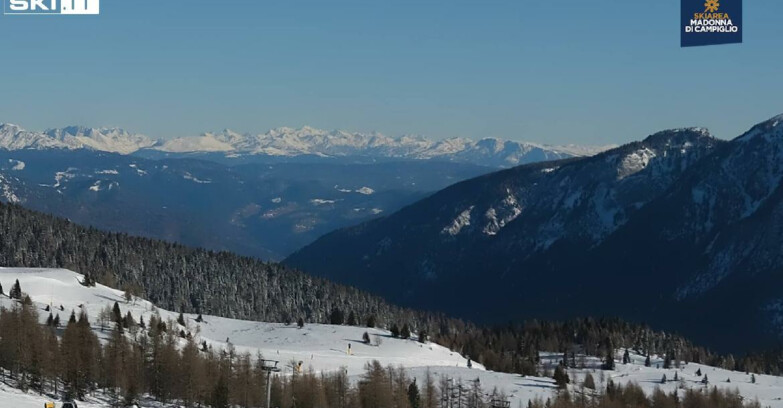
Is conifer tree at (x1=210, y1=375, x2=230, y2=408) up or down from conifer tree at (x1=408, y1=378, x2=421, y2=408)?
up

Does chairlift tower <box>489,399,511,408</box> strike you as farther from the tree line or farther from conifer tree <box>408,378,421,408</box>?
conifer tree <box>408,378,421,408</box>

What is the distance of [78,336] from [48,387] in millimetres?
13529

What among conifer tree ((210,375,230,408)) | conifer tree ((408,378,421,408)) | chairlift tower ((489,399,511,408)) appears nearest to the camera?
conifer tree ((210,375,230,408))

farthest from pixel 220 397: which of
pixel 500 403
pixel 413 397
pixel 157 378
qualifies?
pixel 500 403

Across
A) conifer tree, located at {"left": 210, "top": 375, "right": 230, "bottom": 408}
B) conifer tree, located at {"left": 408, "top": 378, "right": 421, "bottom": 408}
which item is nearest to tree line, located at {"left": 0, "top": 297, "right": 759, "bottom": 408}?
conifer tree, located at {"left": 210, "top": 375, "right": 230, "bottom": 408}

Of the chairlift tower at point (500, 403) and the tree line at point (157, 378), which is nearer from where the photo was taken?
the tree line at point (157, 378)

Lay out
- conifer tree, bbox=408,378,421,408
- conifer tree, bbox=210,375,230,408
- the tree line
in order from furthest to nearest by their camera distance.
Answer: conifer tree, bbox=408,378,421,408 → conifer tree, bbox=210,375,230,408 → the tree line

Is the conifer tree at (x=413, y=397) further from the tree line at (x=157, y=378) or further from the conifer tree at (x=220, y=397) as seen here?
the conifer tree at (x=220, y=397)

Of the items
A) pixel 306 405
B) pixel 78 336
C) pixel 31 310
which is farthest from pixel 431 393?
pixel 31 310

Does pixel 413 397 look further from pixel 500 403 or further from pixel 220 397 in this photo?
pixel 220 397

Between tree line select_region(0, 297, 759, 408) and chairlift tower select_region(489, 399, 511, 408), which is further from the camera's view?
chairlift tower select_region(489, 399, 511, 408)

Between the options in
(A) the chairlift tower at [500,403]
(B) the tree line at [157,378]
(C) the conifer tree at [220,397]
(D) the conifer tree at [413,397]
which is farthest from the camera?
(A) the chairlift tower at [500,403]

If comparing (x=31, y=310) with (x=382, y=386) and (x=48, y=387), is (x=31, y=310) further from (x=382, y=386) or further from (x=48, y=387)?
(x=382, y=386)

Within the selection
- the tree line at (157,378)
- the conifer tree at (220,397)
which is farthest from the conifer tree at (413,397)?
the conifer tree at (220,397)
